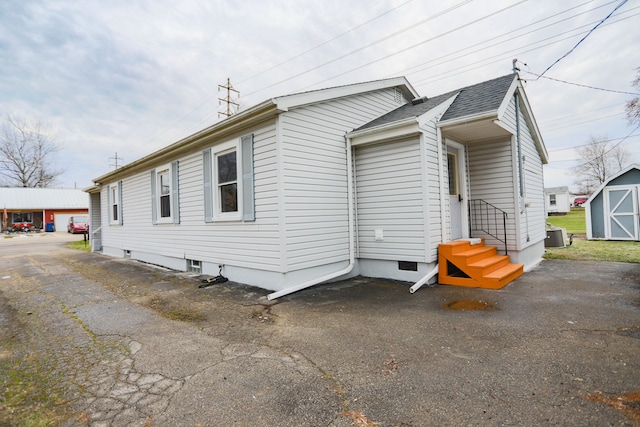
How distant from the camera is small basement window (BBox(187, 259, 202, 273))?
26.2 feet

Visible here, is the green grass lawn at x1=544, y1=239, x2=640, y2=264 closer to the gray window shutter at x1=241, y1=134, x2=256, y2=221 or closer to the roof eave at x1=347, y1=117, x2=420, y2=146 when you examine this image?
the roof eave at x1=347, y1=117, x2=420, y2=146

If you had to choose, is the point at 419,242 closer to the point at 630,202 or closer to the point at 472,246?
the point at 472,246

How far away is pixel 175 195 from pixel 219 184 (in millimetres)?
2318

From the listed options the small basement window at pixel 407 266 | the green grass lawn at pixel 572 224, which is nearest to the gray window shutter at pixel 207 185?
the small basement window at pixel 407 266

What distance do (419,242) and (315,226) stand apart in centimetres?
206

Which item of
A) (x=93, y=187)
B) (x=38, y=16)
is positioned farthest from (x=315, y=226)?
(x=93, y=187)

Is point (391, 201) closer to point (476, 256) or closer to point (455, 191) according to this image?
point (455, 191)

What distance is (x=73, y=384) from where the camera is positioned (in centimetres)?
265

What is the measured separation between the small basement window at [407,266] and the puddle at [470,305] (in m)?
1.37

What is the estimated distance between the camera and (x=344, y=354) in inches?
122

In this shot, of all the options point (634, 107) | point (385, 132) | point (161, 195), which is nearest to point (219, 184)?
point (161, 195)

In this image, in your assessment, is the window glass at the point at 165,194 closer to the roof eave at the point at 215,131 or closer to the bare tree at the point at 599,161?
the roof eave at the point at 215,131

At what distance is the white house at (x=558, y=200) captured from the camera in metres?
37.8

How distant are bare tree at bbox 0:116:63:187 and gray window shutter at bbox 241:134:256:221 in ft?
147
